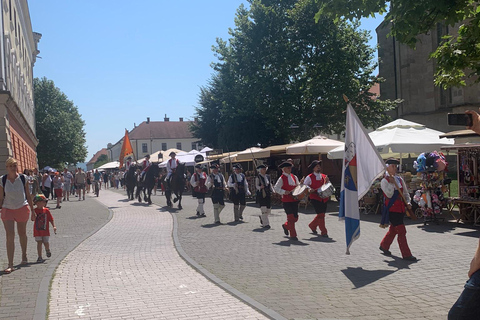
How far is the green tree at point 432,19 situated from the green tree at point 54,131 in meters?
60.8

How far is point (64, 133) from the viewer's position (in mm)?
65312

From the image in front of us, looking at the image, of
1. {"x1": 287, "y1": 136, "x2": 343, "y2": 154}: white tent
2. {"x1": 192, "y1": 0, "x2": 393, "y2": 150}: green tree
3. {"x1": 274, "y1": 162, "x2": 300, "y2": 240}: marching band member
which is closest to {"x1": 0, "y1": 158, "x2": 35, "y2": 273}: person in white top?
{"x1": 274, "y1": 162, "x2": 300, "y2": 240}: marching band member

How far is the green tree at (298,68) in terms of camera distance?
3469cm

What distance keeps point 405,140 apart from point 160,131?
104 meters

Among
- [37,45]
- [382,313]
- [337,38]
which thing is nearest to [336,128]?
[337,38]

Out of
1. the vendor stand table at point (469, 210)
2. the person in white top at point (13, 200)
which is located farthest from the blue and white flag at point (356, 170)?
the person in white top at point (13, 200)

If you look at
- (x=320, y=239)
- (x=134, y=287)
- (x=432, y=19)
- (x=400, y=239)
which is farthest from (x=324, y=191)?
(x=134, y=287)

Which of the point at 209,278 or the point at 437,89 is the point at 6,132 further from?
the point at 437,89

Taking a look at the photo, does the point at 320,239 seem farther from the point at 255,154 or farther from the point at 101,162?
the point at 101,162

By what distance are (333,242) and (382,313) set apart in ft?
17.9

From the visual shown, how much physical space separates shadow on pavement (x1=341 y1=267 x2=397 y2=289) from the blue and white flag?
1.96 feet

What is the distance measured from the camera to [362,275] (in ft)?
25.9

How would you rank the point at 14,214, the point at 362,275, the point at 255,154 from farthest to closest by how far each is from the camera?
the point at 255,154, the point at 14,214, the point at 362,275

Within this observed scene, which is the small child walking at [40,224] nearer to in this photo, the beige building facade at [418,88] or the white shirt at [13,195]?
the white shirt at [13,195]
